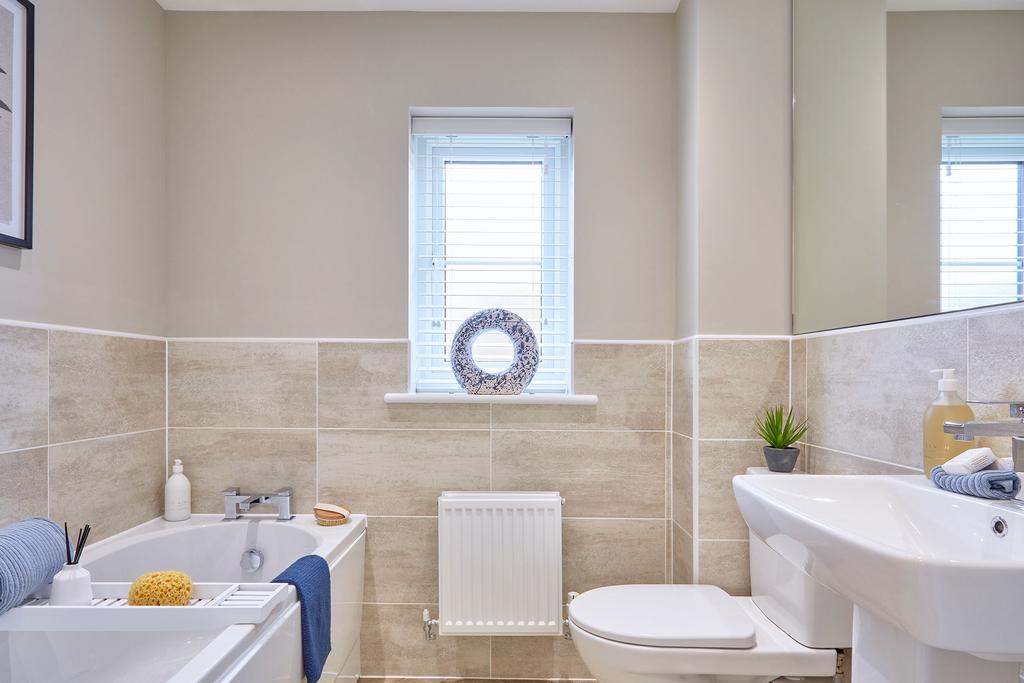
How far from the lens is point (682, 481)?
2068mm

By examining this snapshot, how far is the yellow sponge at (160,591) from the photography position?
1.38m

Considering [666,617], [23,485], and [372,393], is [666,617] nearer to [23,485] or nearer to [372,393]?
[372,393]

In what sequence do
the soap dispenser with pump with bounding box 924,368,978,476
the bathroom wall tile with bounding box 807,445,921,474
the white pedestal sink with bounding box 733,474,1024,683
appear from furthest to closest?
the bathroom wall tile with bounding box 807,445,921,474 → the soap dispenser with pump with bounding box 924,368,978,476 → the white pedestal sink with bounding box 733,474,1024,683

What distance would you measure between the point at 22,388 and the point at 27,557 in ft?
1.45

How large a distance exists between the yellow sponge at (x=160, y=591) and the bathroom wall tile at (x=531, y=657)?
3.77 feet

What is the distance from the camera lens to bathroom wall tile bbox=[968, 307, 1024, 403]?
1.12m

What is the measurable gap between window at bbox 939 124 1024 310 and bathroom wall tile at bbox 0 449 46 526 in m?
2.16

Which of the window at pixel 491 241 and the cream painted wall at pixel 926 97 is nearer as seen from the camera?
the cream painted wall at pixel 926 97

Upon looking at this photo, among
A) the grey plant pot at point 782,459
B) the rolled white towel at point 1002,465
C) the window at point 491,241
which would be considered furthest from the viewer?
the window at point 491,241

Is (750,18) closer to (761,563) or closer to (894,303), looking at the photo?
(894,303)

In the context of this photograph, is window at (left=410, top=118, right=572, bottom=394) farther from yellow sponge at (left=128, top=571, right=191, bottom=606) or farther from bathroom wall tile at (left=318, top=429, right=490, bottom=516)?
yellow sponge at (left=128, top=571, right=191, bottom=606)

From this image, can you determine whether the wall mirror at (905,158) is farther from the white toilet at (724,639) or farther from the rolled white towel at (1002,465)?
the white toilet at (724,639)

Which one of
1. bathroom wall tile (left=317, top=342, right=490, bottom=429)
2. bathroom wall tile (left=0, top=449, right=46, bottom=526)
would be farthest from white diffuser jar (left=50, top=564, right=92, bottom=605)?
bathroom wall tile (left=317, top=342, right=490, bottom=429)

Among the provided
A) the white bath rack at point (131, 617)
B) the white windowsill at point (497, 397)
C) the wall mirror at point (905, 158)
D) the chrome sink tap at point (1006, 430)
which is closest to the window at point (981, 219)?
the wall mirror at point (905, 158)
